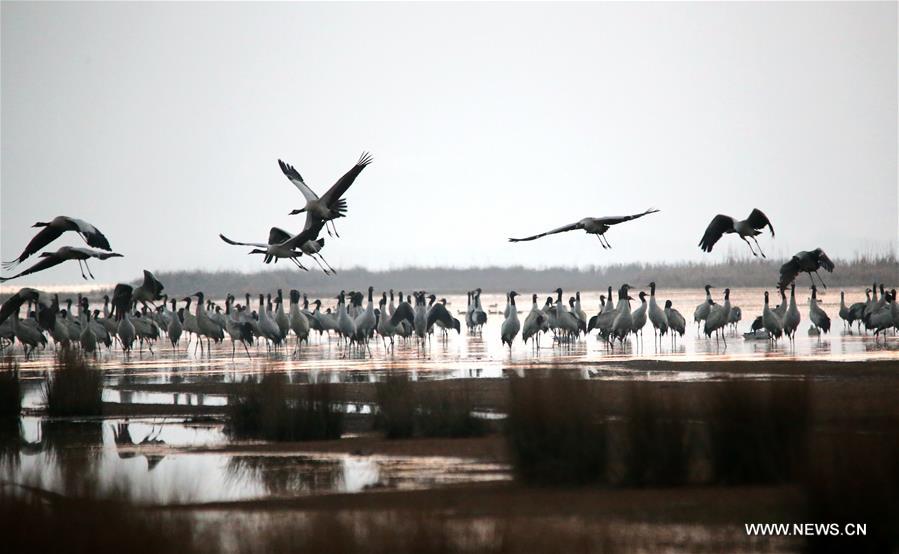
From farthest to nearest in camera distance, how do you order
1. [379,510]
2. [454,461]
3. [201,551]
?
[454,461]
[379,510]
[201,551]

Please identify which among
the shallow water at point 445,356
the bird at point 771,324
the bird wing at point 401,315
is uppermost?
the bird wing at point 401,315

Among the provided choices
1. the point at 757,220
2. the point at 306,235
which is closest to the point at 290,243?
the point at 306,235

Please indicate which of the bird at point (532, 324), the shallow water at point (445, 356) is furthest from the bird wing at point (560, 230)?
the bird at point (532, 324)

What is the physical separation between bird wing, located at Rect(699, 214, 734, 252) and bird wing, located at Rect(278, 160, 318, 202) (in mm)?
7291

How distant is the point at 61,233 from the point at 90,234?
458 mm

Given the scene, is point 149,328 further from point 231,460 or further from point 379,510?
point 379,510

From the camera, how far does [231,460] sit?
12.5m

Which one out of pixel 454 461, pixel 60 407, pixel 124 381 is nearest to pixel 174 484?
pixel 454 461

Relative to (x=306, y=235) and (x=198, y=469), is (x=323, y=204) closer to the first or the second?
(x=306, y=235)

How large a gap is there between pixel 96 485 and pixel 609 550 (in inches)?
163

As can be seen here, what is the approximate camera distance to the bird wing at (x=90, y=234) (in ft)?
63.8

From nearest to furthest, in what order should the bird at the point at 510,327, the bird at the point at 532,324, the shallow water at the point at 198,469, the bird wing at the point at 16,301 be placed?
the shallow water at the point at 198,469, the bird wing at the point at 16,301, the bird at the point at 510,327, the bird at the point at 532,324

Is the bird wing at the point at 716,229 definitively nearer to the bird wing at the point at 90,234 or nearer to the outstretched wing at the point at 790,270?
the outstretched wing at the point at 790,270

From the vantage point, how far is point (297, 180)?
21.9 metres
